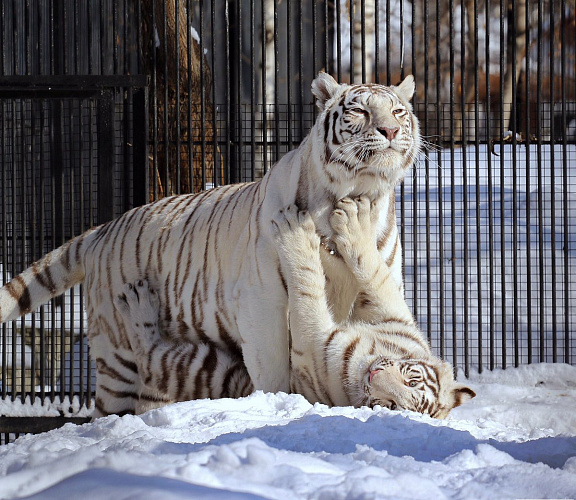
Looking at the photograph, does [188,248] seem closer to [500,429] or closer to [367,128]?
[367,128]

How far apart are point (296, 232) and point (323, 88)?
2.14ft

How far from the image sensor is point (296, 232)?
9.77 ft

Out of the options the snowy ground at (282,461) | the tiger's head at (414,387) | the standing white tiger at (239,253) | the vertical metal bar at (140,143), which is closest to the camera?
the snowy ground at (282,461)

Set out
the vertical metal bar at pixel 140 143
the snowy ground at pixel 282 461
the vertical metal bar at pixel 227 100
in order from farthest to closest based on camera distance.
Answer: the vertical metal bar at pixel 227 100 < the vertical metal bar at pixel 140 143 < the snowy ground at pixel 282 461

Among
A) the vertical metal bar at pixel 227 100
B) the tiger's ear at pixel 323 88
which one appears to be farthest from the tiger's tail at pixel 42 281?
the tiger's ear at pixel 323 88

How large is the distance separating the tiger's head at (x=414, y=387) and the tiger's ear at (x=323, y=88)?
1.08 meters

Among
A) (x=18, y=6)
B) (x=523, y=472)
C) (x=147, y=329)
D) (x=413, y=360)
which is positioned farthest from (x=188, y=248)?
(x=18, y=6)

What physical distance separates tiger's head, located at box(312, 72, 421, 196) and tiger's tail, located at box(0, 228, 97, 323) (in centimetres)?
161

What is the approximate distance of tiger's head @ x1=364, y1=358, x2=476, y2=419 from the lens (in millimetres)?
2738

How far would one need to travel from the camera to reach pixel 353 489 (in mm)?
1417

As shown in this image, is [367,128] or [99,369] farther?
[99,369]

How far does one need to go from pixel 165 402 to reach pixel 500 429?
158cm

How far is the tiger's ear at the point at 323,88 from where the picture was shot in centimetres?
321

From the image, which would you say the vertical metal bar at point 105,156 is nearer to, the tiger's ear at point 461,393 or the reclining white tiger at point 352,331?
the reclining white tiger at point 352,331
